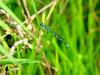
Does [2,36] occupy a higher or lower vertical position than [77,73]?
higher

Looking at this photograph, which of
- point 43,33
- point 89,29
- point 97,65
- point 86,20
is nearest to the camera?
point 43,33

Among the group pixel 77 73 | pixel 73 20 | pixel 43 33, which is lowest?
pixel 77 73

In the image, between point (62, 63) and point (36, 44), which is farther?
point (62, 63)

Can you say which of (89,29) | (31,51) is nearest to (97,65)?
(89,29)

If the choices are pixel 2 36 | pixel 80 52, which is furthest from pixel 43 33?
pixel 80 52

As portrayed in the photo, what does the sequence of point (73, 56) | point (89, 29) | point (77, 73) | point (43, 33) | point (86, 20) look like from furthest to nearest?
point (86, 20)
point (89, 29)
point (73, 56)
point (77, 73)
point (43, 33)

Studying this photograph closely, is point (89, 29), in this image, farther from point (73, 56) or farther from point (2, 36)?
point (2, 36)

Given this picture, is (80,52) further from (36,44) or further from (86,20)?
(36,44)
